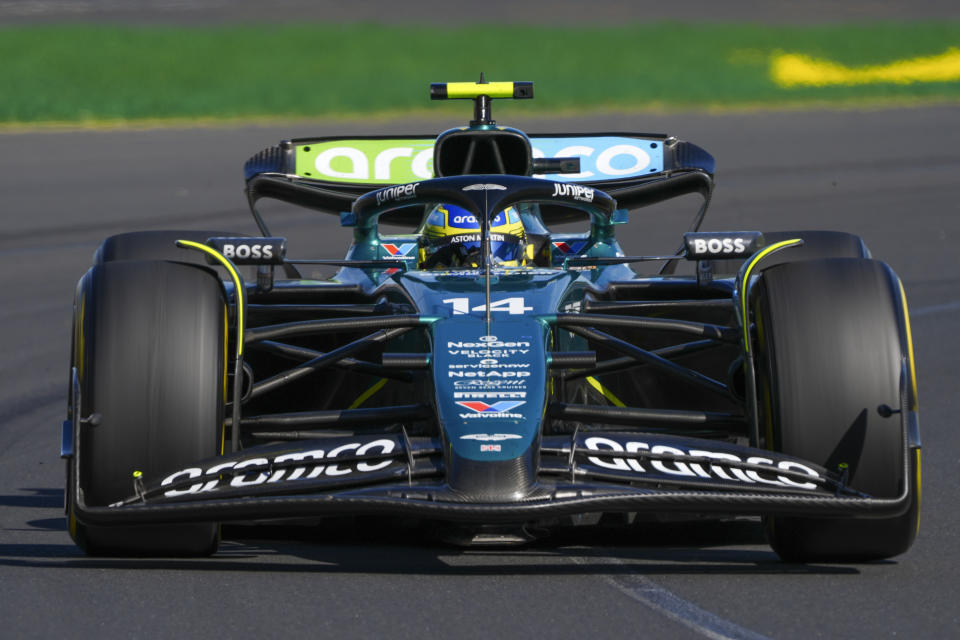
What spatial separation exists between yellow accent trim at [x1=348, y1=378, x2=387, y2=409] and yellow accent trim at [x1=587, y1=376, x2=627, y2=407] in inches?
34.7

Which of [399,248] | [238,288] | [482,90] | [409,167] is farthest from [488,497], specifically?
[409,167]

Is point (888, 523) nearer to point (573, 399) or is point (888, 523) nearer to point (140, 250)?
point (573, 399)

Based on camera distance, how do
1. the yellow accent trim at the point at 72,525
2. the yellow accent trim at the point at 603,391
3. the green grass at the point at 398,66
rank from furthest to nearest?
the green grass at the point at 398,66, the yellow accent trim at the point at 603,391, the yellow accent trim at the point at 72,525

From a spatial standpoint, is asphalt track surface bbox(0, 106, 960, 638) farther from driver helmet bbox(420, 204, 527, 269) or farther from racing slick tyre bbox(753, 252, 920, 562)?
driver helmet bbox(420, 204, 527, 269)

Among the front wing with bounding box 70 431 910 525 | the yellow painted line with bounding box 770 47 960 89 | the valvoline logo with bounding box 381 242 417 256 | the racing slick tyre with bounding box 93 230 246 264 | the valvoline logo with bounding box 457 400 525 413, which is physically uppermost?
the yellow painted line with bounding box 770 47 960 89

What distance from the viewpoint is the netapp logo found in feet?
18.7

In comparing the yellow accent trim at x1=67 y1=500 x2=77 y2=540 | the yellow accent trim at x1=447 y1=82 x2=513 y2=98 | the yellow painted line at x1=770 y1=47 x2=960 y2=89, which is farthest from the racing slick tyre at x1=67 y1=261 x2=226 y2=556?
the yellow painted line at x1=770 y1=47 x2=960 y2=89

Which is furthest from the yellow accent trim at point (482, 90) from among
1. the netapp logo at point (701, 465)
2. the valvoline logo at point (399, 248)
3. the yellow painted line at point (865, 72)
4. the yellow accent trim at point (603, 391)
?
the yellow painted line at point (865, 72)

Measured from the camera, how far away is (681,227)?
1700cm

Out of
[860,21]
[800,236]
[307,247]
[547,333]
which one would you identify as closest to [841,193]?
[307,247]

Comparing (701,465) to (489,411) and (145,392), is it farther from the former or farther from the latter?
(145,392)

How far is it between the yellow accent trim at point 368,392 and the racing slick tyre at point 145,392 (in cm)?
128

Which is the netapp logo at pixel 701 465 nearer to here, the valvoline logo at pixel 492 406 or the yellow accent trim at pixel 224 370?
the valvoline logo at pixel 492 406

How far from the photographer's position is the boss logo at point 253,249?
279 inches
